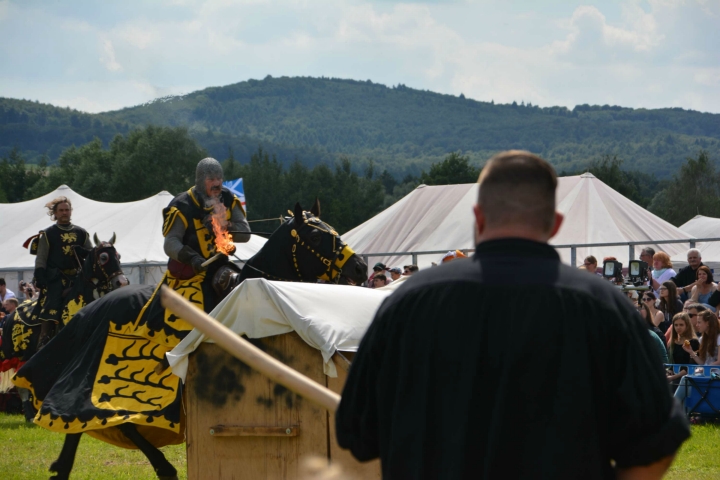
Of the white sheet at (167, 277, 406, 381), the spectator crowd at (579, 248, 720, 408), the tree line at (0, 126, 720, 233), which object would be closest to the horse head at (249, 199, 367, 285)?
the white sheet at (167, 277, 406, 381)

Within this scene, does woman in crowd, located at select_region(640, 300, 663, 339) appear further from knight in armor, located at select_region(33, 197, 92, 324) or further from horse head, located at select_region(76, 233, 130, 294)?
knight in armor, located at select_region(33, 197, 92, 324)

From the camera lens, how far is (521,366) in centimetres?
212

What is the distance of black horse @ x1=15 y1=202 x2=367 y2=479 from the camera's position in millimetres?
6480

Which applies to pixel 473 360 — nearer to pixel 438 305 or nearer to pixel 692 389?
pixel 438 305

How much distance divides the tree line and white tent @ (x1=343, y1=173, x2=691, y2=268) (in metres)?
40.8

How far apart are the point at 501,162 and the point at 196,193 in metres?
4.95

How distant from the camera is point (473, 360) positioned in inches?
85.0

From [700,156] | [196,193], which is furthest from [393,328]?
[700,156]

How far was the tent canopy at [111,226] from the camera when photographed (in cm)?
2353

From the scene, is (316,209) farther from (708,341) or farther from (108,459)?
(708,341)

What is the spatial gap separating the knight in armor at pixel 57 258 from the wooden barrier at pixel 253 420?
6.11 meters

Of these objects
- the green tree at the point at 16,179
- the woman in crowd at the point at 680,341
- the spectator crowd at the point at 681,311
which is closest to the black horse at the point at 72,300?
the spectator crowd at the point at 681,311

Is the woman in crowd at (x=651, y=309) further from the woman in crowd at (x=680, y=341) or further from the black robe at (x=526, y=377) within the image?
the black robe at (x=526, y=377)

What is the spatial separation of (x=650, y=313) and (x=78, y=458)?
6382 mm
